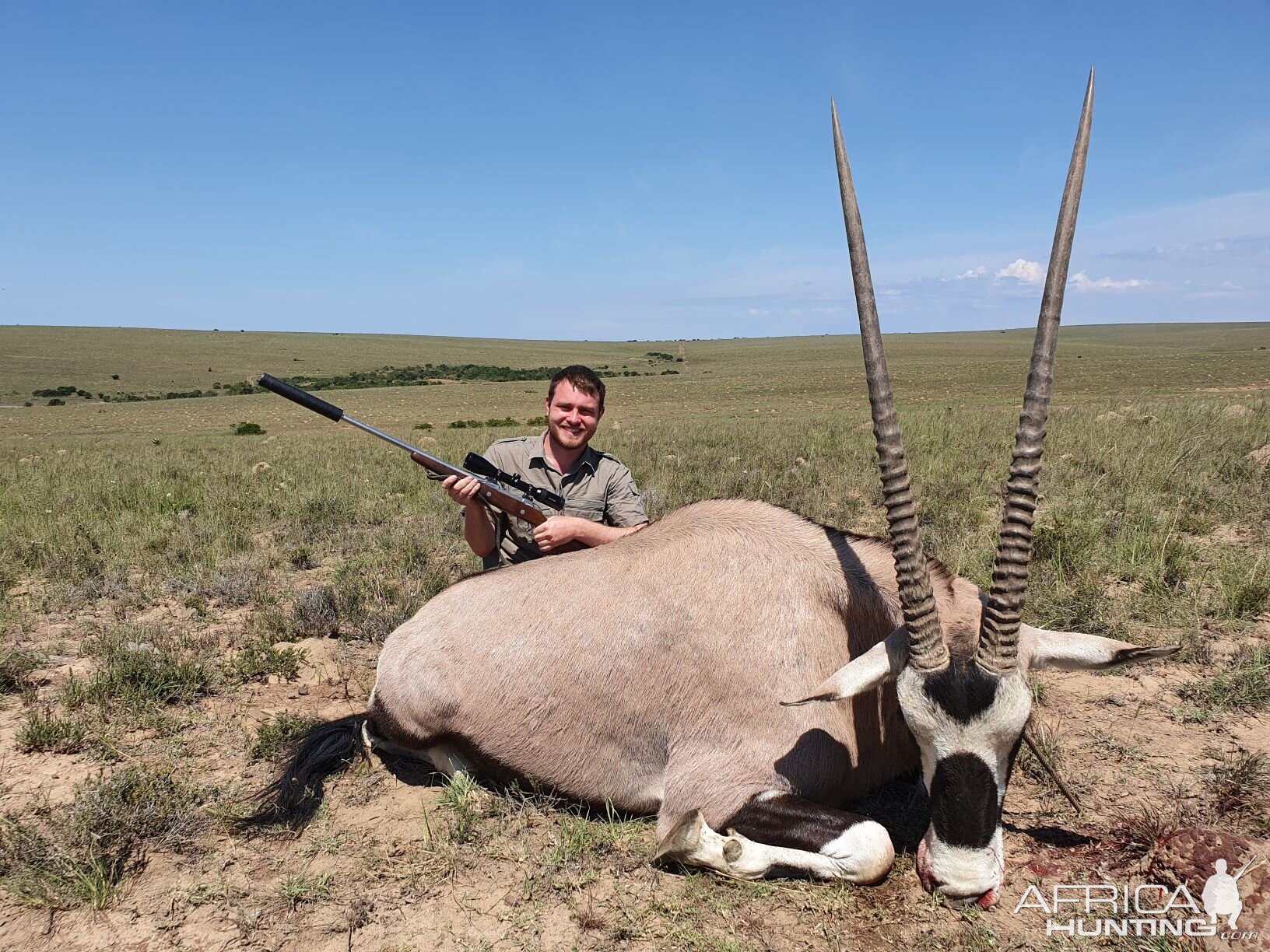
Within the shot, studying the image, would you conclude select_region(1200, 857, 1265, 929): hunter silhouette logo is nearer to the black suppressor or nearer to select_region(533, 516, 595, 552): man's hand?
select_region(533, 516, 595, 552): man's hand

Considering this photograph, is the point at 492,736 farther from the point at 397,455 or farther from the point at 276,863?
the point at 397,455

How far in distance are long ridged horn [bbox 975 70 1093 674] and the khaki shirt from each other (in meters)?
2.80

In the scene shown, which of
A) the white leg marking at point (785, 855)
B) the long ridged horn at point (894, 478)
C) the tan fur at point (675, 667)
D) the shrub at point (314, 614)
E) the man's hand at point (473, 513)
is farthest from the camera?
the shrub at point (314, 614)

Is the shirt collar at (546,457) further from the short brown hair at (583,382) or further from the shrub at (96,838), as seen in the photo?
the shrub at (96,838)

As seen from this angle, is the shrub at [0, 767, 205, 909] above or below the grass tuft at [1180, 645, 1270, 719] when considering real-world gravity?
below

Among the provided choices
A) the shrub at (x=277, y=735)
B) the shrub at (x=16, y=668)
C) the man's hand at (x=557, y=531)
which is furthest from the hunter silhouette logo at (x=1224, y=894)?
the shrub at (x=16, y=668)

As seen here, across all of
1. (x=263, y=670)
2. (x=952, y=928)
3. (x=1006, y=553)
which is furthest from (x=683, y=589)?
(x=263, y=670)

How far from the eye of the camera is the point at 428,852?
3316 millimetres

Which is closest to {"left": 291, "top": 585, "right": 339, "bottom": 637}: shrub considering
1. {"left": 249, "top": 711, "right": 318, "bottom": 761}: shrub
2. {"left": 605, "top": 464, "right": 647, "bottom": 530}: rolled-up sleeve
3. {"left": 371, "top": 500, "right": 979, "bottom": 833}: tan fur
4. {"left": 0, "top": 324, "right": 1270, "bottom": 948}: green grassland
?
{"left": 0, "top": 324, "right": 1270, "bottom": 948}: green grassland

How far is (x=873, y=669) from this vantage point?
2.94 m

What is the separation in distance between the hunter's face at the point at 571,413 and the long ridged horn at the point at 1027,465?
103 inches

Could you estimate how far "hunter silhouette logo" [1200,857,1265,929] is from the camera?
2.56m

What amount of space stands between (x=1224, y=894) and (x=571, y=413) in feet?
12.1

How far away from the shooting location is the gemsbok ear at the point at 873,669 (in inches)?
115
